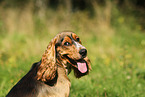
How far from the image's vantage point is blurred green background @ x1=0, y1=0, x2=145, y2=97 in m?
4.39

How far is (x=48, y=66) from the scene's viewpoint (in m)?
2.88

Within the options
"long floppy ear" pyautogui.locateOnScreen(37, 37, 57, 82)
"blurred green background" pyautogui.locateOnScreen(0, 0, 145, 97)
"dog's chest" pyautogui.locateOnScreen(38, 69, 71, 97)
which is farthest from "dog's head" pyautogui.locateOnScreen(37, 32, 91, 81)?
"blurred green background" pyautogui.locateOnScreen(0, 0, 145, 97)

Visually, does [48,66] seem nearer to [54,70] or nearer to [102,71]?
[54,70]

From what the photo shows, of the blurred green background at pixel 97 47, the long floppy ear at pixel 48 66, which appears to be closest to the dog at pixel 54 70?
the long floppy ear at pixel 48 66

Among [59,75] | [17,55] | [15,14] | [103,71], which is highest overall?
[15,14]

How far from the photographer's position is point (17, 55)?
6309mm

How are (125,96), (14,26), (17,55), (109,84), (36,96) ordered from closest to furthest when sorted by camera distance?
(36,96) → (125,96) → (109,84) → (17,55) → (14,26)

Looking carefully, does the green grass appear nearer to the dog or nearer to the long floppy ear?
the dog

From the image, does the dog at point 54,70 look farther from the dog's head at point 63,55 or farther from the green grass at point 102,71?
the green grass at point 102,71

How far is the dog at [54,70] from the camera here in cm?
264

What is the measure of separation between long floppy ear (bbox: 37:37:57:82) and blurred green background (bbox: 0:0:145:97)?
1.23m

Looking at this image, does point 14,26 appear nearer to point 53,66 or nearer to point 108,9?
point 108,9

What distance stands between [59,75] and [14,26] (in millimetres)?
7714

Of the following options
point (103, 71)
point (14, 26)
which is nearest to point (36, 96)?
point (103, 71)
